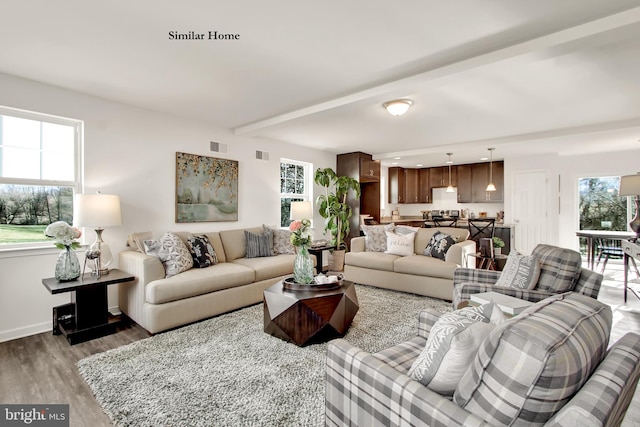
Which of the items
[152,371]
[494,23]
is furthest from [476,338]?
[152,371]

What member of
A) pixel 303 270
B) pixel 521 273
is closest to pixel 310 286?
pixel 303 270

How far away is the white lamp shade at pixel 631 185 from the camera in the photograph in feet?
12.0

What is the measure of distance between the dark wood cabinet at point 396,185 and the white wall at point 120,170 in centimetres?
456

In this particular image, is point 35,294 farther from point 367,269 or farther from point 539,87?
point 539,87

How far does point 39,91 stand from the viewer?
9.93ft

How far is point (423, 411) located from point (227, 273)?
2.74 metres

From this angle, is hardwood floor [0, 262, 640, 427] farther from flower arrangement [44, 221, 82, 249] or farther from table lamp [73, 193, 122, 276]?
flower arrangement [44, 221, 82, 249]

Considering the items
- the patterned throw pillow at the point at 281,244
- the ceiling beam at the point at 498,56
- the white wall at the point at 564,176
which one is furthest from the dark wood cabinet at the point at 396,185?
the ceiling beam at the point at 498,56

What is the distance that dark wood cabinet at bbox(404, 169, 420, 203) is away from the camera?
343 inches

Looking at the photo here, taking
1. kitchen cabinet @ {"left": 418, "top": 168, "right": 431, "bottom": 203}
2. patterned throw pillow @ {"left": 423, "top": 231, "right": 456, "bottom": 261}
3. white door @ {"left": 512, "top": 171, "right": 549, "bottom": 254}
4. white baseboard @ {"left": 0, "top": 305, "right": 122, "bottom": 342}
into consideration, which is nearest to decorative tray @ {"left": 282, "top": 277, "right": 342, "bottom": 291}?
patterned throw pillow @ {"left": 423, "top": 231, "right": 456, "bottom": 261}

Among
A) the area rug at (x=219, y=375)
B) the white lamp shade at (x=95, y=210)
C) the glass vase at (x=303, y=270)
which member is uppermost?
the white lamp shade at (x=95, y=210)

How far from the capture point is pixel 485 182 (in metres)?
7.63

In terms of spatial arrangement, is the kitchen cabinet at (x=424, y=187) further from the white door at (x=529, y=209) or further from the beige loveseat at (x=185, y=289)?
the beige loveseat at (x=185, y=289)

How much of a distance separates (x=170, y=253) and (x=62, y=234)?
2.96ft
